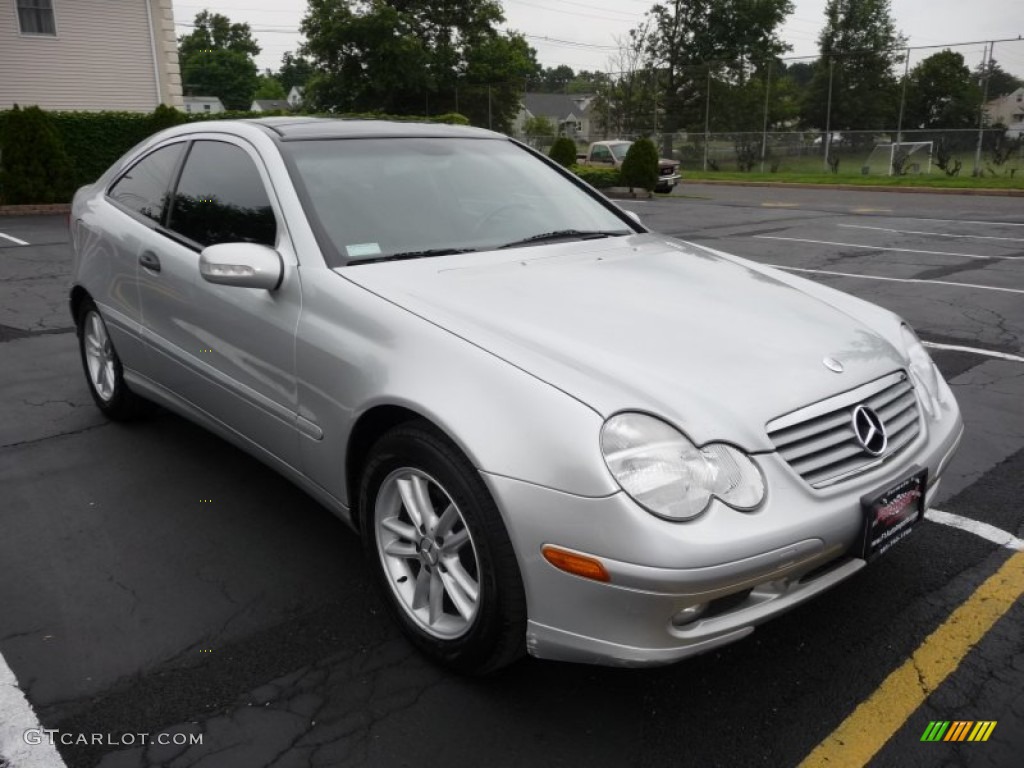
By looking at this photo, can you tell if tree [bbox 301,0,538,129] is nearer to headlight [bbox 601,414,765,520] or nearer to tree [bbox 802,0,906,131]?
tree [bbox 802,0,906,131]

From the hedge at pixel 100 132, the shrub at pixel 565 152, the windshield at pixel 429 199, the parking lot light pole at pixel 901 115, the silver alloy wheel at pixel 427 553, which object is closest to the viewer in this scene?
the silver alloy wheel at pixel 427 553

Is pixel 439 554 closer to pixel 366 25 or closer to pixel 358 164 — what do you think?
pixel 358 164

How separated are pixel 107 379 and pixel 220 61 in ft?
332

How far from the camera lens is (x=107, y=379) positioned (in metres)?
4.49

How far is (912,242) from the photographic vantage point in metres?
11.8

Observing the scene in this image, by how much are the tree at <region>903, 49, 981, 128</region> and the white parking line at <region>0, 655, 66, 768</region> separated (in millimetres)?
27674

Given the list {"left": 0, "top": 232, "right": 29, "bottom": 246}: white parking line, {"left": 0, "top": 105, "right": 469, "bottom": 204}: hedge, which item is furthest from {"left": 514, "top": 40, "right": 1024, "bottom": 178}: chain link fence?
{"left": 0, "top": 232, "right": 29, "bottom": 246}: white parking line

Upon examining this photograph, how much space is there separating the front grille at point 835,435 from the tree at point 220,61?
324 feet

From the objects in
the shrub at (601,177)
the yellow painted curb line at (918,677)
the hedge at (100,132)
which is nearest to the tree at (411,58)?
the shrub at (601,177)

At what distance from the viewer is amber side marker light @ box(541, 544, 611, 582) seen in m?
2.01

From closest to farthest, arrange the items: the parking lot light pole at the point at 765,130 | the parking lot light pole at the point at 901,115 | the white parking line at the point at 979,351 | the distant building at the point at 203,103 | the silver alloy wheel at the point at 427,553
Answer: the silver alloy wheel at the point at 427,553 < the white parking line at the point at 979,351 < the parking lot light pole at the point at 901,115 < the parking lot light pole at the point at 765,130 < the distant building at the point at 203,103

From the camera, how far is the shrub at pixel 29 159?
15.0 m

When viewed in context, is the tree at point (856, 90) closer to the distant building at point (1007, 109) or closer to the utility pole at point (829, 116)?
the utility pole at point (829, 116)

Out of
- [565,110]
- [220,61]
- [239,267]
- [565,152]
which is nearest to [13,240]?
[239,267]
